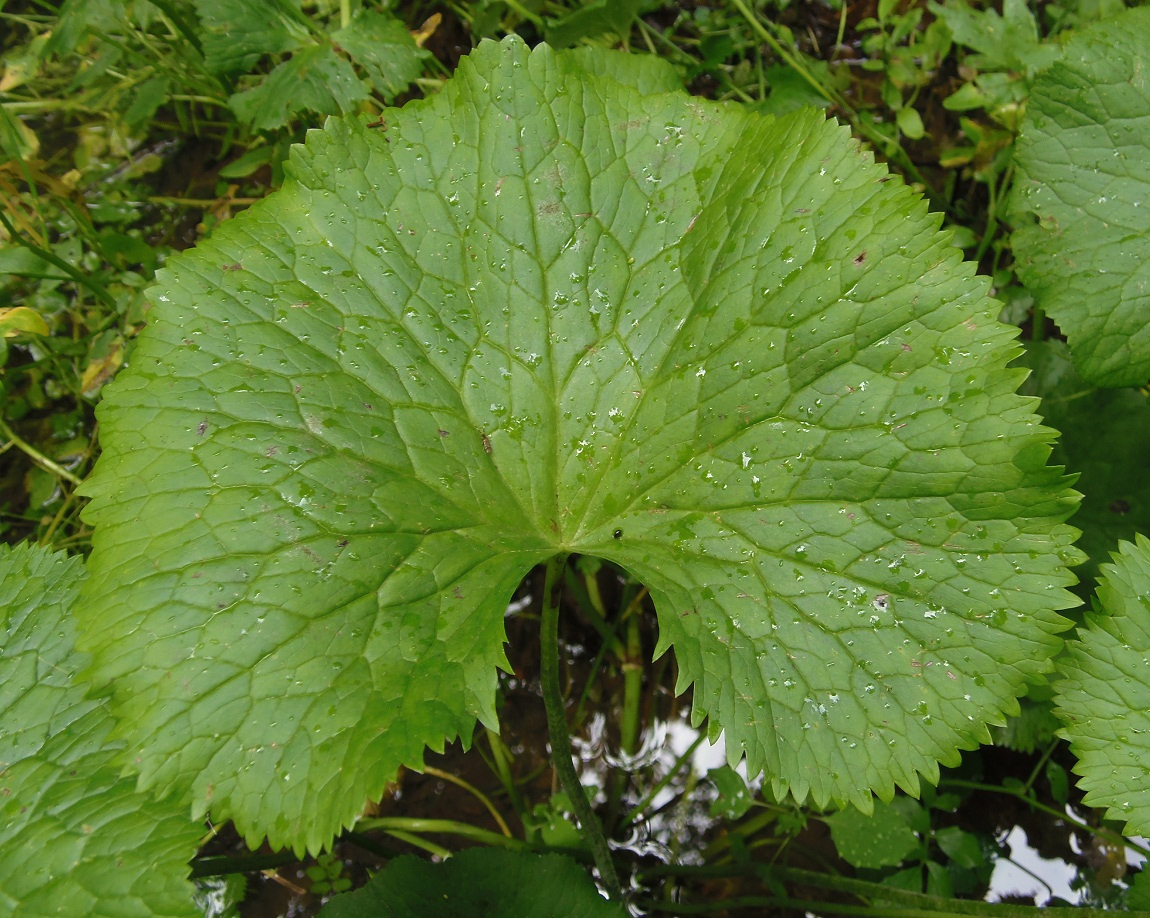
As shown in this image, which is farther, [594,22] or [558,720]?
[594,22]

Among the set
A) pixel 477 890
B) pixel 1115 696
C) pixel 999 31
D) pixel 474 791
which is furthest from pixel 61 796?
pixel 999 31

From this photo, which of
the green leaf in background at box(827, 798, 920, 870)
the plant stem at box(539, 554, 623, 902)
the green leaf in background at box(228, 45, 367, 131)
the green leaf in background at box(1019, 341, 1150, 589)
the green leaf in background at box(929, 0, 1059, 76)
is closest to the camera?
the plant stem at box(539, 554, 623, 902)

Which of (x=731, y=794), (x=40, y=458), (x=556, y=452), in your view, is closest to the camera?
(x=556, y=452)

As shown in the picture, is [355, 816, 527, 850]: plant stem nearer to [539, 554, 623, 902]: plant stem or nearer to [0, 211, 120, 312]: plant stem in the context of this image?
[539, 554, 623, 902]: plant stem

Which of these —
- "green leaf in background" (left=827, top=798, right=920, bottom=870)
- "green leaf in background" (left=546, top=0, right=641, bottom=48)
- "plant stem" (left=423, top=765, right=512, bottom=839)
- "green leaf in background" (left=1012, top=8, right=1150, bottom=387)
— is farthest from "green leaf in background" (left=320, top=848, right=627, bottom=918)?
"green leaf in background" (left=546, top=0, right=641, bottom=48)

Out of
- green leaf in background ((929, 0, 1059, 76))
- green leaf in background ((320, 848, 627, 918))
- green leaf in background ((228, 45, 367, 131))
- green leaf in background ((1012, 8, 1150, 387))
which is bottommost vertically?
green leaf in background ((320, 848, 627, 918))

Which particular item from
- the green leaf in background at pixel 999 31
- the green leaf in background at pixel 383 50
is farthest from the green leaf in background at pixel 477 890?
the green leaf in background at pixel 999 31

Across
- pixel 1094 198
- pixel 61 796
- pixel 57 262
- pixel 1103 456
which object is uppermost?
pixel 1094 198

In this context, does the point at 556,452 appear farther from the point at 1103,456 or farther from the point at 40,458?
the point at 40,458
